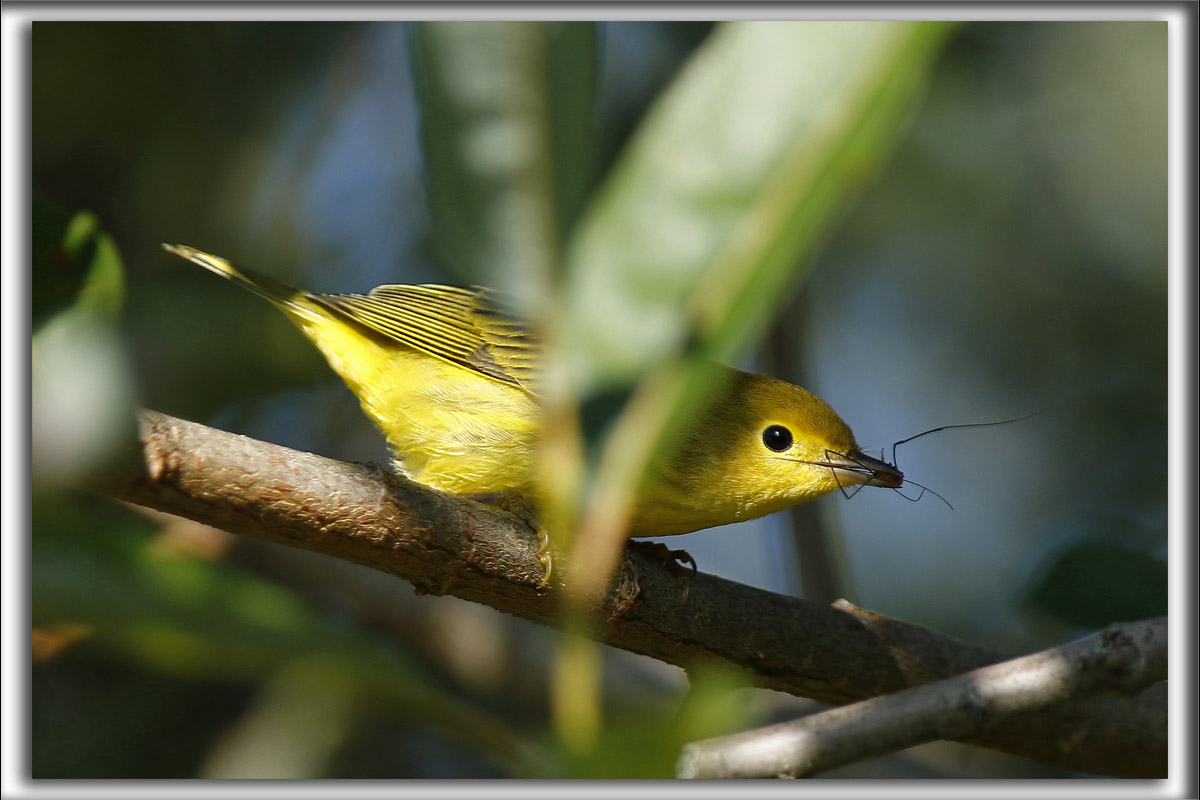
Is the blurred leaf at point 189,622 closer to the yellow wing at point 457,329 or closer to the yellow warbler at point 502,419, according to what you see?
the yellow warbler at point 502,419

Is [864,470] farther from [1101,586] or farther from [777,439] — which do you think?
[1101,586]

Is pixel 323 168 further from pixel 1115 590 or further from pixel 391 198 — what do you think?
pixel 1115 590

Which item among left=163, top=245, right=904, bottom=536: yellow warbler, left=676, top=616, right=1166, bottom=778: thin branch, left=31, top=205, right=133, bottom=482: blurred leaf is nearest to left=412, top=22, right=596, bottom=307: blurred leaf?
left=31, top=205, right=133, bottom=482: blurred leaf

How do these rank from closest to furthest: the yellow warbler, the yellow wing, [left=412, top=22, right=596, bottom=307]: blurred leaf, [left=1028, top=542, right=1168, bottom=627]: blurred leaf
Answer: [left=412, top=22, right=596, bottom=307]: blurred leaf < [left=1028, top=542, right=1168, bottom=627]: blurred leaf < the yellow warbler < the yellow wing

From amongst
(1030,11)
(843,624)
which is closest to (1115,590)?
(843,624)

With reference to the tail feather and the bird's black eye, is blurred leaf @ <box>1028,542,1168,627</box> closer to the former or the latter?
the bird's black eye

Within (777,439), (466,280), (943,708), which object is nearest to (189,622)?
(466,280)

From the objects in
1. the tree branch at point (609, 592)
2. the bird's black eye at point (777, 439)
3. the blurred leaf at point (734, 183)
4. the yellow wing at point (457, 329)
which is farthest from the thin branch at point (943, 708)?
the yellow wing at point (457, 329)
